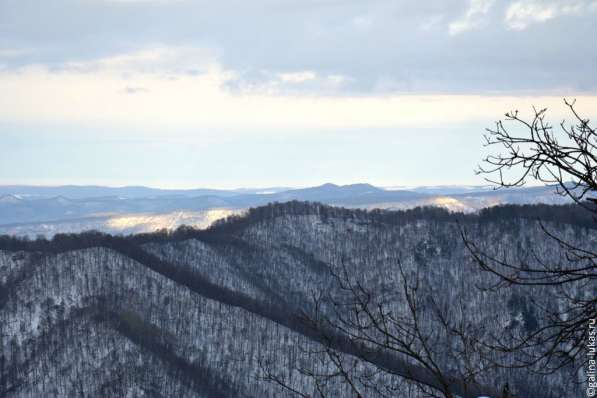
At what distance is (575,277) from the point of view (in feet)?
60.3

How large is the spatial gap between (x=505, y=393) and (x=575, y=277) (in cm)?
286

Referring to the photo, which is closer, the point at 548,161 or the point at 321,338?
the point at 548,161

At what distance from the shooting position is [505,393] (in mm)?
17781

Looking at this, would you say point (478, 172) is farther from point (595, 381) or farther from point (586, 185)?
point (595, 381)

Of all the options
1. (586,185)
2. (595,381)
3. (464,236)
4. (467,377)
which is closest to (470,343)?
(467,377)

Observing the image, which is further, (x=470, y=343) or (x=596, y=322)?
(x=470, y=343)

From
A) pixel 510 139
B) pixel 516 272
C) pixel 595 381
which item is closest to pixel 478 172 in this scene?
pixel 510 139

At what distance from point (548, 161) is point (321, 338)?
6638 millimetres

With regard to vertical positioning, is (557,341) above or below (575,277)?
below

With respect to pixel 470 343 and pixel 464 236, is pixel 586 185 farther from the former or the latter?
pixel 470 343

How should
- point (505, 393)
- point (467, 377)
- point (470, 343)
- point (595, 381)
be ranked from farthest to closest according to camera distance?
1. point (595, 381)
2. point (470, 343)
3. point (467, 377)
4. point (505, 393)

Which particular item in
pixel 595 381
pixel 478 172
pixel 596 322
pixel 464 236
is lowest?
pixel 595 381

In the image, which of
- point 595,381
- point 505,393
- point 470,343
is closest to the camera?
point 505,393

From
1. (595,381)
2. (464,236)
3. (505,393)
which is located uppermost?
(464,236)
